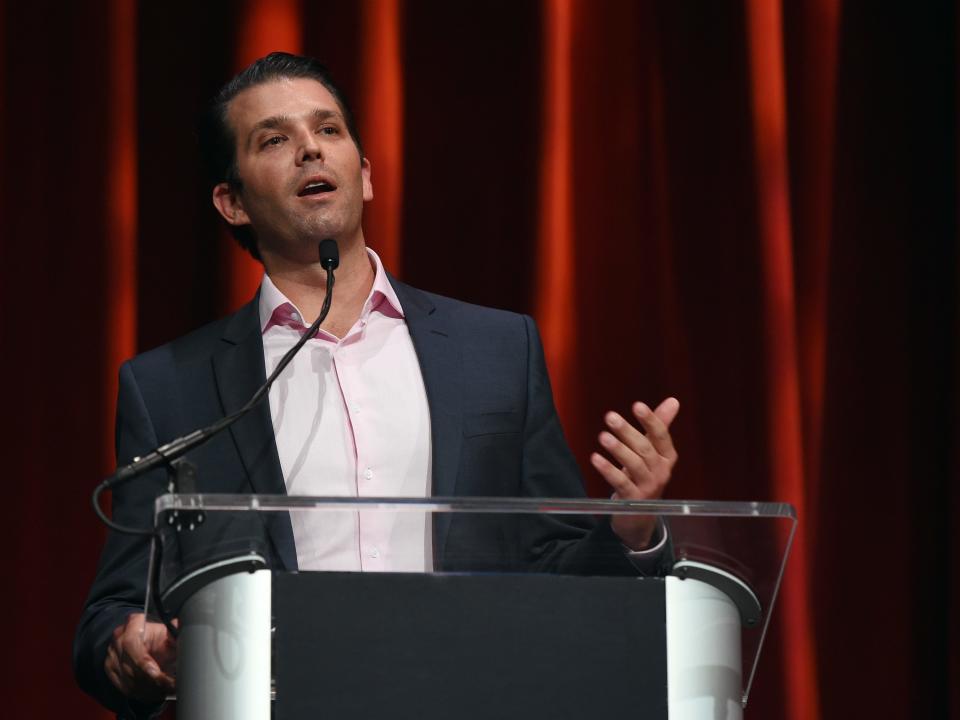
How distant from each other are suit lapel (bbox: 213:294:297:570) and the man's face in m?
0.12

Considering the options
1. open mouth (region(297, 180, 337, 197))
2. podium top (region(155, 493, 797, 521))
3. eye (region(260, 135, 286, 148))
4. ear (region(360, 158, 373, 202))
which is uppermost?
eye (region(260, 135, 286, 148))

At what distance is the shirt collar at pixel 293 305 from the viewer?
1816 millimetres

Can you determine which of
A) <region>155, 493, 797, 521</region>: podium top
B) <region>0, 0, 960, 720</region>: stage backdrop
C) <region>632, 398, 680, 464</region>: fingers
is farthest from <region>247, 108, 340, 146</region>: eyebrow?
<region>155, 493, 797, 521</region>: podium top

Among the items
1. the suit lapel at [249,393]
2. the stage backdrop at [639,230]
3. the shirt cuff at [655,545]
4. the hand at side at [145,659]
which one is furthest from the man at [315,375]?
the shirt cuff at [655,545]

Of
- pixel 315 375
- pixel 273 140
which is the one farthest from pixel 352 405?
pixel 273 140

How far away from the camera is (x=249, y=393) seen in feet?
5.51

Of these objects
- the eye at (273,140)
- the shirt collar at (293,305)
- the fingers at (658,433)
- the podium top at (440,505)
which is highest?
the eye at (273,140)

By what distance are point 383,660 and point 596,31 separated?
170 cm

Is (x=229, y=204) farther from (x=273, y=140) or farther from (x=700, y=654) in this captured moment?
(x=700, y=654)

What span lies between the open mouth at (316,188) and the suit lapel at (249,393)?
0.55 feet

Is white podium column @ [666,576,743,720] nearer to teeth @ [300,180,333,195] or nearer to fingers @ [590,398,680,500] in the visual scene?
fingers @ [590,398,680,500]

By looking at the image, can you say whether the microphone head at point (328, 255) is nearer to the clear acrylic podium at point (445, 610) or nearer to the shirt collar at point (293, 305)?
the shirt collar at point (293, 305)

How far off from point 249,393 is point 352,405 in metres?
0.13

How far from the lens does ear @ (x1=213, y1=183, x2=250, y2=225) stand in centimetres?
197
